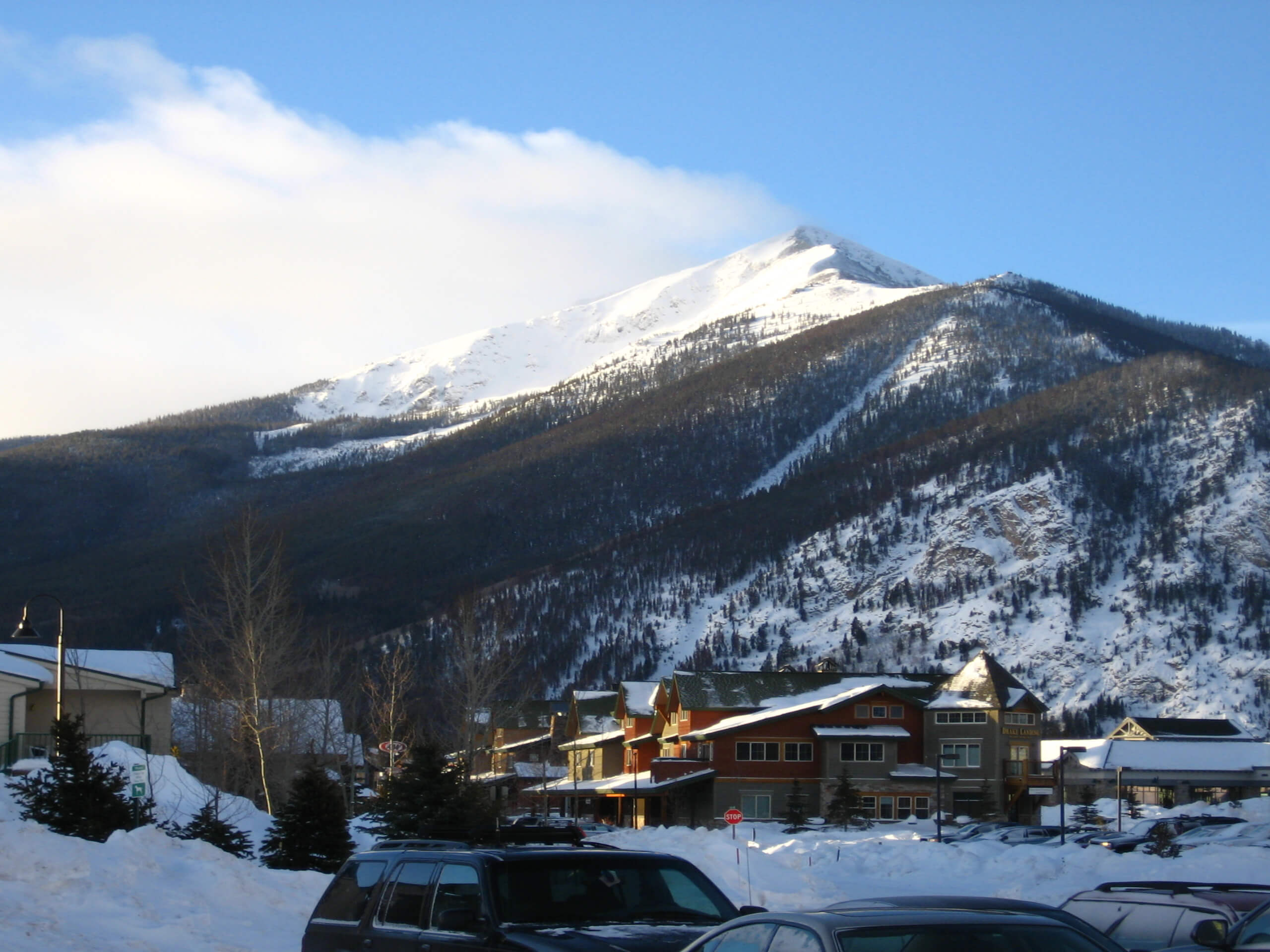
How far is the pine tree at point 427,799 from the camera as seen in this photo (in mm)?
30578

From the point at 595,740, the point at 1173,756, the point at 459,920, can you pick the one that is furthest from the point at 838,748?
the point at 459,920

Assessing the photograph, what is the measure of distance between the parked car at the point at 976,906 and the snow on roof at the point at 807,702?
7045 centimetres

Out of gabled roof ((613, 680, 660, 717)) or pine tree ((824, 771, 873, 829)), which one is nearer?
pine tree ((824, 771, 873, 829))

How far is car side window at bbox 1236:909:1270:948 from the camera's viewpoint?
10.7 metres

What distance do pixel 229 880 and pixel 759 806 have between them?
60.1m

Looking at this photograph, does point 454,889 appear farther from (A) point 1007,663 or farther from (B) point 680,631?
(B) point 680,631

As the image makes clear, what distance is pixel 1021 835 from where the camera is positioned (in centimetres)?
5506

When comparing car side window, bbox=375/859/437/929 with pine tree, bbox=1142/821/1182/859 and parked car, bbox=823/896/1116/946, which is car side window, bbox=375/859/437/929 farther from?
pine tree, bbox=1142/821/1182/859

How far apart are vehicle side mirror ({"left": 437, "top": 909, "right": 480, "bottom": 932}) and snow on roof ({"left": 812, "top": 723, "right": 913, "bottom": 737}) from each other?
69523 millimetres

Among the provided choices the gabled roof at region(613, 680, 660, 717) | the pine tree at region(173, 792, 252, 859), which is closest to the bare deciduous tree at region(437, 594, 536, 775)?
the pine tree at region(173, 792, 252, 859)

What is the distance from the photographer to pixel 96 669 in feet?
138

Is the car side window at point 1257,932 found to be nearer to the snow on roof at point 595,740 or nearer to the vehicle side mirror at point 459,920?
the vehicle side mirror at point 459,920

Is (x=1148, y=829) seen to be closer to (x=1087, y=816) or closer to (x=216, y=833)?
(x=1087, y=816)

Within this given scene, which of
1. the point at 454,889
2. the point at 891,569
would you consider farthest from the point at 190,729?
the point at 891,569
